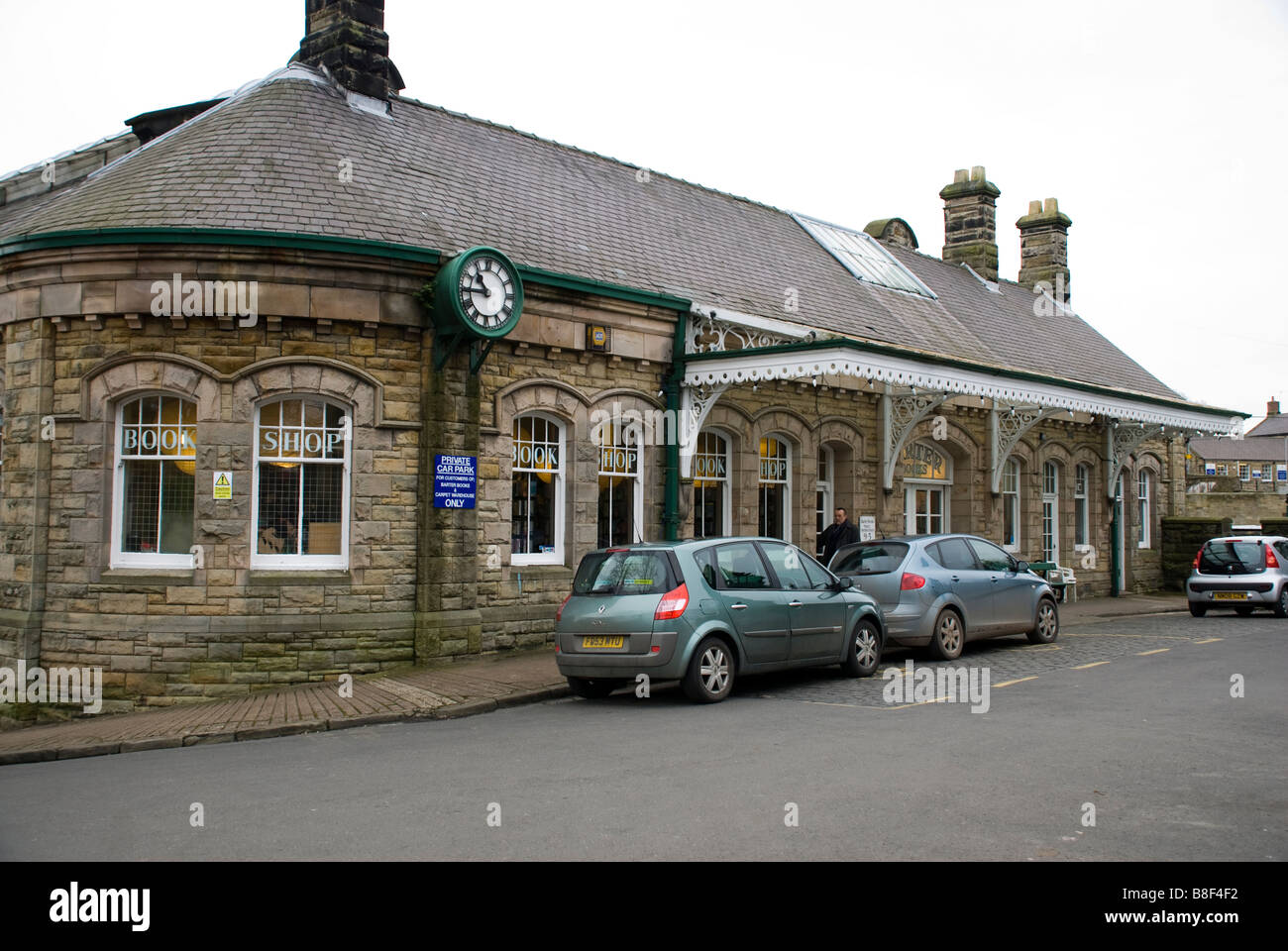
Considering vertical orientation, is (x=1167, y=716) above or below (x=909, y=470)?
below

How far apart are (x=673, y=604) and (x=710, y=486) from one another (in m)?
7.01

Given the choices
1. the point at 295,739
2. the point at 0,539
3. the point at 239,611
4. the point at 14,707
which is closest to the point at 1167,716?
the point at 295,739

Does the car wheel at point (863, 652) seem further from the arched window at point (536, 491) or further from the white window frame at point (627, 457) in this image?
the arched window at point (536, 491)

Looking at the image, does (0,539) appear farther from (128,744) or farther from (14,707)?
(128,744)

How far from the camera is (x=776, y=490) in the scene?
18656 mm

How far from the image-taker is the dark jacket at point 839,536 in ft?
55.4

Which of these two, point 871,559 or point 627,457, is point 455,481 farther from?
point 871,559

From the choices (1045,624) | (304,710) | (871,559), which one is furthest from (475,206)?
(1045,624)

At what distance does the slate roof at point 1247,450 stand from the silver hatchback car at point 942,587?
88290 mm

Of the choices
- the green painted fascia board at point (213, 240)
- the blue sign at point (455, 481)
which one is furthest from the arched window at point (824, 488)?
the green painted fascia board at point (213, 240)

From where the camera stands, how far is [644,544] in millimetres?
11008

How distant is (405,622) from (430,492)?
1518 millimetres

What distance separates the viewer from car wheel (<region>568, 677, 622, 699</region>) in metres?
11.2

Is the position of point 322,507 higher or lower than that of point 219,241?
lower
